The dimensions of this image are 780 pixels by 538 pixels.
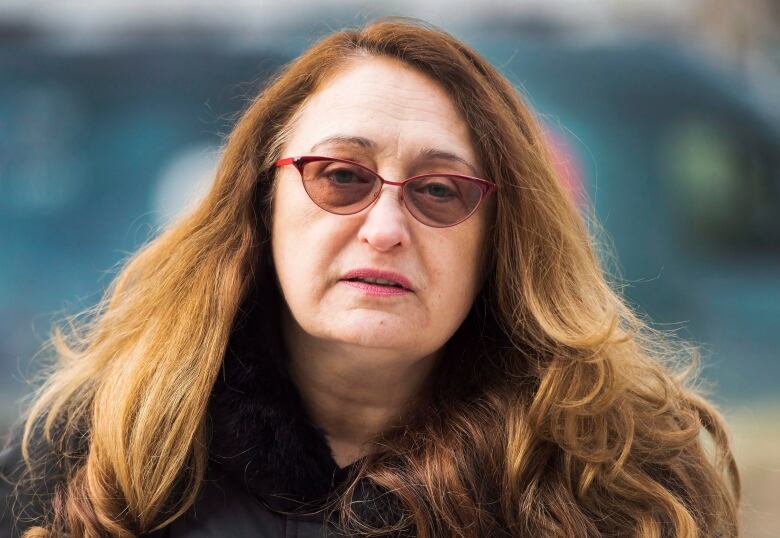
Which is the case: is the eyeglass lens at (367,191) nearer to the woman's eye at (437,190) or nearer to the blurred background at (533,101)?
the woman's eye at (437,190)

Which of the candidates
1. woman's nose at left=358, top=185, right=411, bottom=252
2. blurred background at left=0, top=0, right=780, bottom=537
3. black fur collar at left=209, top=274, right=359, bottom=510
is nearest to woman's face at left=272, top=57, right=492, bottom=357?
woman's nose at left=358, top=185, right=411, bottom=252

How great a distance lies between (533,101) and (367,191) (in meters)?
3.07

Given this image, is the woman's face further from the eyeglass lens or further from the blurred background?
the blurred background

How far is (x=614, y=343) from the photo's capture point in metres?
2.30

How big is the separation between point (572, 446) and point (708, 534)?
494mm

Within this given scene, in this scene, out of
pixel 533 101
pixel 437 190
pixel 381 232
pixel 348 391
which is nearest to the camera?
pixel 381 232

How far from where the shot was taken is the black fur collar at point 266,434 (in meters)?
2.18

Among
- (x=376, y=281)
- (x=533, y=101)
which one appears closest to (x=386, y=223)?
(x=376, y=281)

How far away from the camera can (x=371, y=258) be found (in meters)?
2.15

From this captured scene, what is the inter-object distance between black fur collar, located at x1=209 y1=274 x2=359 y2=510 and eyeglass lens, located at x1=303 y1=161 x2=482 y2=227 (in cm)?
50

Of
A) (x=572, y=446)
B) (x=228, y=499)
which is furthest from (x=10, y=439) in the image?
(x=572, y=446)

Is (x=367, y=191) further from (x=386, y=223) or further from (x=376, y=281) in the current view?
(x=376, y=281)

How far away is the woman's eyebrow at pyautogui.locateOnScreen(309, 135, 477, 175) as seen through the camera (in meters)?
2.22

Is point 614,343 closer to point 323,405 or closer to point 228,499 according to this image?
point 323,405
